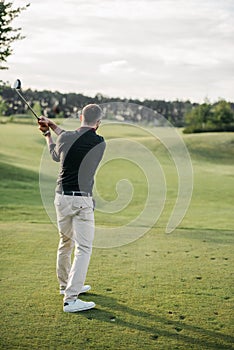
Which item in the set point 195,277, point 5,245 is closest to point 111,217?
point 5,245

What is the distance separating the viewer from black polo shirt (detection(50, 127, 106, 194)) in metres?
5.48

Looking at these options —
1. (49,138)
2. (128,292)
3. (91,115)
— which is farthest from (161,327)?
(49,138)

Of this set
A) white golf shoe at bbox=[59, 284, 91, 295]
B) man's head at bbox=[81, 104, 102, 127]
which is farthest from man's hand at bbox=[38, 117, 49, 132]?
white golf shoe at bbox=[59, 284, 91, 295]

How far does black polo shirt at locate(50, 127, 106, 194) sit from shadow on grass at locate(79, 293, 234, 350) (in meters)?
1.18

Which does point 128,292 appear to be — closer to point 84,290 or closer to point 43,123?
point 84,290

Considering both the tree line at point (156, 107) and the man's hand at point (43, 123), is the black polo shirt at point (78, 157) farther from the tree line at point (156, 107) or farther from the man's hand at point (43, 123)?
the tree line at point (156, 107)

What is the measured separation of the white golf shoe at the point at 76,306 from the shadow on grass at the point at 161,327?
0.06 meters

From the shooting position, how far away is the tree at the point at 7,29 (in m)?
16.9

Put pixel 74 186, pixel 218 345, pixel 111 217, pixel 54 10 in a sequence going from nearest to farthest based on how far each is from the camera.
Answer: pixel 218 345 < pixel 74 186 < pixel 111 217 < pixel 54 10

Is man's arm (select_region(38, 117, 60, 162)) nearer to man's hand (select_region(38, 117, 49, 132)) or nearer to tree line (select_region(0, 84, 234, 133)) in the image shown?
man's hand (select_region(38, 117, 49, 132))

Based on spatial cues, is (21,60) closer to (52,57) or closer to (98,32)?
(52,57)

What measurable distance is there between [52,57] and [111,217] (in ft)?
80.0

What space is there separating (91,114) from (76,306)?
1.85m

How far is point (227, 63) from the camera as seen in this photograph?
28109 mm
